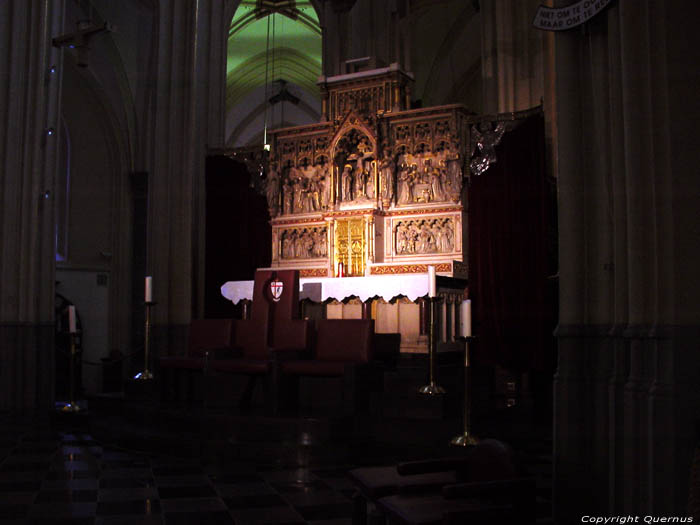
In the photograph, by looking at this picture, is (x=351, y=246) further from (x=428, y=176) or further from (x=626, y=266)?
(x=626, y=266)

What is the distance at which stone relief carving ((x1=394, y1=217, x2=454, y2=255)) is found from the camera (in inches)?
395

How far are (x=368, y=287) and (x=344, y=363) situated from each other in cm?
222

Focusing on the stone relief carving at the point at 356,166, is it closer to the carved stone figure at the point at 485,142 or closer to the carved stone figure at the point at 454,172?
the carved stone figure at the point at 454,172

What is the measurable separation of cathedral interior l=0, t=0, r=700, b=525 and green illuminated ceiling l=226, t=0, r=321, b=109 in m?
3.63

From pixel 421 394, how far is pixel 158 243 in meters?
6.10

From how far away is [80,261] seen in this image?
56.2 ft

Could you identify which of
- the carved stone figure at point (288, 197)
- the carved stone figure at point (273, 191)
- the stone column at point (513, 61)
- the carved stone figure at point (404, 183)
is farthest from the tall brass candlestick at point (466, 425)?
the stone column at point (513, 61)

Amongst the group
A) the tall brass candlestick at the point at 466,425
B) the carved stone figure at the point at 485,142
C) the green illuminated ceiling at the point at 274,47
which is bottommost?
the tall brass candlestick at the point at 466,425

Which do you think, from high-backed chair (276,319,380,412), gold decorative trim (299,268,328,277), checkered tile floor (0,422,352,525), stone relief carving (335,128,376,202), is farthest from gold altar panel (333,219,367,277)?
checkered tile floor (0,422,352,525)

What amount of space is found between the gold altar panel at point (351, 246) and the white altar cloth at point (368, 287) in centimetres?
96

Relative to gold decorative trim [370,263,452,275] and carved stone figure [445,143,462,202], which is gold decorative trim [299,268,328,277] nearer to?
gold decorative trim [370,263,452,275]

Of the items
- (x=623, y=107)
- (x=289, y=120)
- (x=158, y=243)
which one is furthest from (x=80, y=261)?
(x=623, y=107)

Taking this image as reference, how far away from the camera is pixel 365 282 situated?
9.02 m

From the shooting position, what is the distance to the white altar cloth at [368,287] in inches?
340
